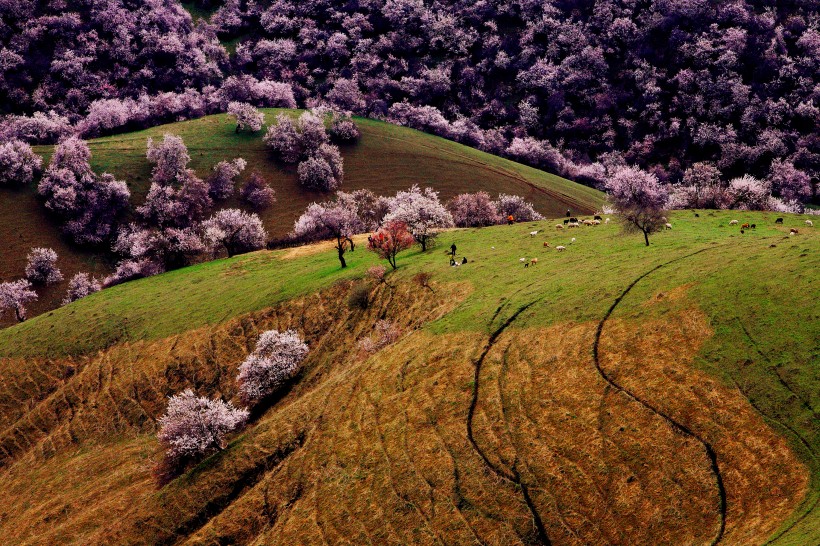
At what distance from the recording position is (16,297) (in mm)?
92125

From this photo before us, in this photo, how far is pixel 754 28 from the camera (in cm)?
16138

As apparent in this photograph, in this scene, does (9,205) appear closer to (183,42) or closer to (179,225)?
(179,225)

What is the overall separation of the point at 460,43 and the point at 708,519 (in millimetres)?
190931

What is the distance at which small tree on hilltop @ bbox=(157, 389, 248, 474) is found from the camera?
49.6m

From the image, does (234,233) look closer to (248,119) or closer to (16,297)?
(16,297)

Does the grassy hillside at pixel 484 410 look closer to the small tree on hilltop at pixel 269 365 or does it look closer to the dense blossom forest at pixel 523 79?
the small tree on hilltop at pixel 269 365

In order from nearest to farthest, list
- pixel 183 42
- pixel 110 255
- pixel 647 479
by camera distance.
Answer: pixel 647 479, pixel 110 255, pixel 183 42

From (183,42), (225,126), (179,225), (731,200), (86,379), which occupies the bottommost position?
(86,379)

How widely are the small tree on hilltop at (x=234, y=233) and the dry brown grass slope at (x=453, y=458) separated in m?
43.8

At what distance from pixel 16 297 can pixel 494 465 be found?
89538mm

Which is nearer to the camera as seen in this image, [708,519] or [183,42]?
[708,519]

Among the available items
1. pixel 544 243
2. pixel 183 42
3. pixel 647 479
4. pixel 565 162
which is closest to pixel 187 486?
pixel 647 479

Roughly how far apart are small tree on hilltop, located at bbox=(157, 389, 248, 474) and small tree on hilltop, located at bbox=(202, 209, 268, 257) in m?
51.2

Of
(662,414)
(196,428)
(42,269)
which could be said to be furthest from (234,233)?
(662,414)
